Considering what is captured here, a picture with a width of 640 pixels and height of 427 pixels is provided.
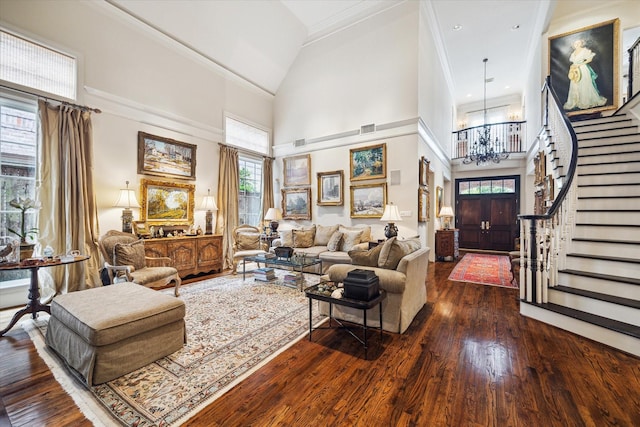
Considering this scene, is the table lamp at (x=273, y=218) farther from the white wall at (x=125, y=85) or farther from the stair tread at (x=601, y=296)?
the stair tread at (x=601, y=296)

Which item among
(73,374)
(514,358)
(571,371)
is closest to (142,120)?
(73,374)

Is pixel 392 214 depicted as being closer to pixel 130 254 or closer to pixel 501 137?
pixel 130 254

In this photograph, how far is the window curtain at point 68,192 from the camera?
12.6ft

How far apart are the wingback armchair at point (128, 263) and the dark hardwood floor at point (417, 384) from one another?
1.05 meters

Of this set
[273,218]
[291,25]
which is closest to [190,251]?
[273,218]

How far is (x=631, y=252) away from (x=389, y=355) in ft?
11.0

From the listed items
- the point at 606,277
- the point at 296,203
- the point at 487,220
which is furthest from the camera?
the point at 487,220

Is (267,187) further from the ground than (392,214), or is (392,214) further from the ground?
(267,187)

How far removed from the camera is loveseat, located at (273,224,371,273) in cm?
532

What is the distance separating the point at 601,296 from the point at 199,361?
416cm

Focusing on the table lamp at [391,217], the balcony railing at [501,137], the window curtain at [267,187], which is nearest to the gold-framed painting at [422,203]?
the table lamp at [391,217]

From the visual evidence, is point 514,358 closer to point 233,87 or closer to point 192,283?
point 192,283

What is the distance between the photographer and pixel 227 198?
21.0 feet

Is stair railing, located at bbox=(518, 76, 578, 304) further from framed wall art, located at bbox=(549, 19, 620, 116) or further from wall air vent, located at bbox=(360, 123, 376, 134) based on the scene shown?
framed wall art, located at bbox=(549, 19, 620, 116)
